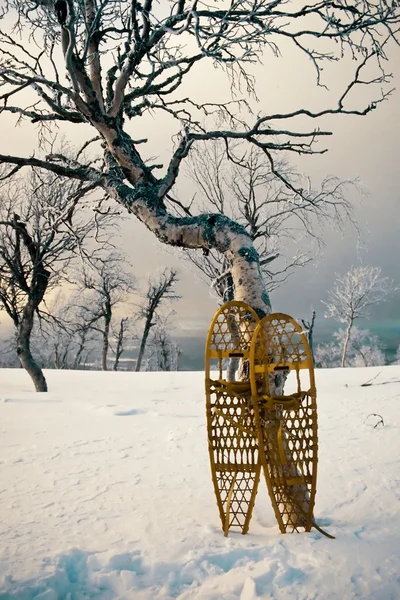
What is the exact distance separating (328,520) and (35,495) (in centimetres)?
276

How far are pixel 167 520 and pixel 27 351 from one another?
31.4 feet

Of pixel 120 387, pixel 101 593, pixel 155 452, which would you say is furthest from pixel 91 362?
pixel 101 593

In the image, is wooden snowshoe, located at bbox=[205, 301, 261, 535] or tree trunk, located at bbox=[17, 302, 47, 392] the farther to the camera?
tree trunk, located at bbox=[17, 302, 47, 392]

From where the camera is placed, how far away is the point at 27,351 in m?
11.5

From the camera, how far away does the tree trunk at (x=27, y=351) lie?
11.5m

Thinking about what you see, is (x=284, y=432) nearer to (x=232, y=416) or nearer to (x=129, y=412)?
(x=232, y=416)

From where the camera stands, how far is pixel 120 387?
13062 millimetres

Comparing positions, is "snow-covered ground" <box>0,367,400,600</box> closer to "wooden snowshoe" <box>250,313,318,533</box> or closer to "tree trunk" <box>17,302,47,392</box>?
"wooden snowshoe" <box>250,313,318,533</box>

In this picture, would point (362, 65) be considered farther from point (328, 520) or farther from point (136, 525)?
point (136, 525)

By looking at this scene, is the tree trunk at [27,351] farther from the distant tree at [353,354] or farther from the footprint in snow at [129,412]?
the distant tree at [353,354]

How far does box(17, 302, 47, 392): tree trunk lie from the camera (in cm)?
1149

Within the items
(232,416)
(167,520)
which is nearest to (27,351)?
(167,520)

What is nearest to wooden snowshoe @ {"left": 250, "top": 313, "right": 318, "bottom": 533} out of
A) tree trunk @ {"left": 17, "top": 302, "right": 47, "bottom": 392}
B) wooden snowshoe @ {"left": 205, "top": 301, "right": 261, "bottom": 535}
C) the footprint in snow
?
wooden snowshoe @ {"left": 205, "top": 301, "right": 261, "bottom": 535}

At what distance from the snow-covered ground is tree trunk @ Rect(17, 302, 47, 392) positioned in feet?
15.3
